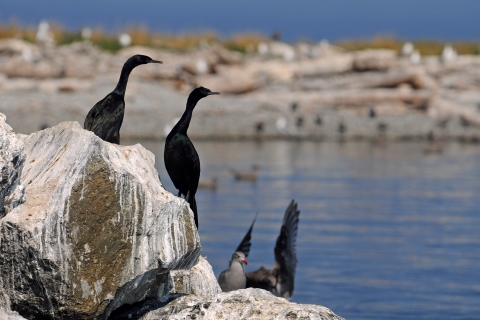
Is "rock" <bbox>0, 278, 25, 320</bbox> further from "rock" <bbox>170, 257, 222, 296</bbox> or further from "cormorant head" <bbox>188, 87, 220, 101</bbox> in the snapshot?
"cormorant head" <bbox>188, 87, 220, 101</bbox>

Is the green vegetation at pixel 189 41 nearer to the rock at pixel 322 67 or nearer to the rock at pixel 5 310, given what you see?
the rock at pixel 322 67

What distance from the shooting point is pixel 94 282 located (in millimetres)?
5695

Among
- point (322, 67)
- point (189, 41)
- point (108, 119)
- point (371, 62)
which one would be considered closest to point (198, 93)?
point (108, 119)

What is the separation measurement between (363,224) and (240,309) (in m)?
9.81

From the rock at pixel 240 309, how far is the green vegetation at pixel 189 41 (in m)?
36.4

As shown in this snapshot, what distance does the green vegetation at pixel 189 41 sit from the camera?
144 feet

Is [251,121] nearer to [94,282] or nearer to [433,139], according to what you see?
[433,139]

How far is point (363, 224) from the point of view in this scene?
15.5 metres

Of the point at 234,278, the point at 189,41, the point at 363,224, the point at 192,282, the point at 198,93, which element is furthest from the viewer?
the point at 189,41

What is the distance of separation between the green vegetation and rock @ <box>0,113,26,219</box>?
3649 cm

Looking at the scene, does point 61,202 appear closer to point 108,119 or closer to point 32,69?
point 108,119

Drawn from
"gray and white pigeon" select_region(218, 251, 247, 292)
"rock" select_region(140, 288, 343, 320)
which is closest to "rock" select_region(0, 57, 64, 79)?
"gray and white pigeon" select_region(218, 251, 247, 292)

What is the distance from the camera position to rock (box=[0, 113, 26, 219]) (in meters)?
5.41

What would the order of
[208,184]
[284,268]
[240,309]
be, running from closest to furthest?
[240,309] → [284,268] → [208,184]
